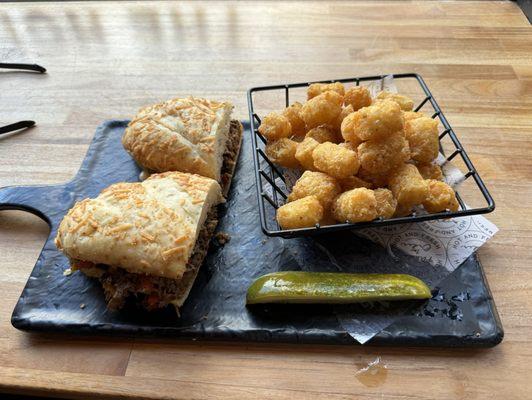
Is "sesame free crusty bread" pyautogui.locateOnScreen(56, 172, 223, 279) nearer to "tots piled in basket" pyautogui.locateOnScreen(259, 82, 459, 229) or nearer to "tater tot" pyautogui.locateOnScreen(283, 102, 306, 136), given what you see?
"tots piled in basket" pyautogui.locateOnScreen(259, 82, 459, 229)

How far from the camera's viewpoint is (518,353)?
59.3 inches

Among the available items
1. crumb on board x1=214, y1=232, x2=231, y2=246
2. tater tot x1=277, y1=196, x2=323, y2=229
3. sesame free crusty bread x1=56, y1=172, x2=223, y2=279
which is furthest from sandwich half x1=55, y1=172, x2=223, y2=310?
tater tot x1=277, y1=196, x2=323, y2=229

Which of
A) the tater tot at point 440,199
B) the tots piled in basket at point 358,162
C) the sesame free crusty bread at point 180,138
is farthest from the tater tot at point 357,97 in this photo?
the sesame free crusty bread at point 180,138

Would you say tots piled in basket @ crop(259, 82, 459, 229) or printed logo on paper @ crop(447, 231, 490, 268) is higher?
tots piled in basket @ crop(259, 82, 459, 229)

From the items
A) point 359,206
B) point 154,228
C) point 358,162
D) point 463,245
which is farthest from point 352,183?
point 154,228

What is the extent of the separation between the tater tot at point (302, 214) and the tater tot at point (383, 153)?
25 centimetres

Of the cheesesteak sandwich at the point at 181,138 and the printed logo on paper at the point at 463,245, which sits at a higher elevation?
the cheesesteak sandwich at the point at 181,138

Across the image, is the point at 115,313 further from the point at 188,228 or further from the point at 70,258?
the point at 188,228

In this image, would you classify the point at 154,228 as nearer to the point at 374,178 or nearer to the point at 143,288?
the point at 143,288

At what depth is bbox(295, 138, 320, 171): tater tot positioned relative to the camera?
5.71ft

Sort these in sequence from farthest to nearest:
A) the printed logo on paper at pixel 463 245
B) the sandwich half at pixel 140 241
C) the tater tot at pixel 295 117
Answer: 1. the tater tot at pixel 295 117
2. the printed logo on paper at pixel 463 245
3. the sandwich half at pixel 140 241

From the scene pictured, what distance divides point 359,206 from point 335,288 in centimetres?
33

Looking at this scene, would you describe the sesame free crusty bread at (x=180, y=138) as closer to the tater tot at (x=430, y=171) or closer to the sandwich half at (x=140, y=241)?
the sandwich half at (x=140, y=241)

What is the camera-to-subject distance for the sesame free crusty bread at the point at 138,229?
158 centimetres
